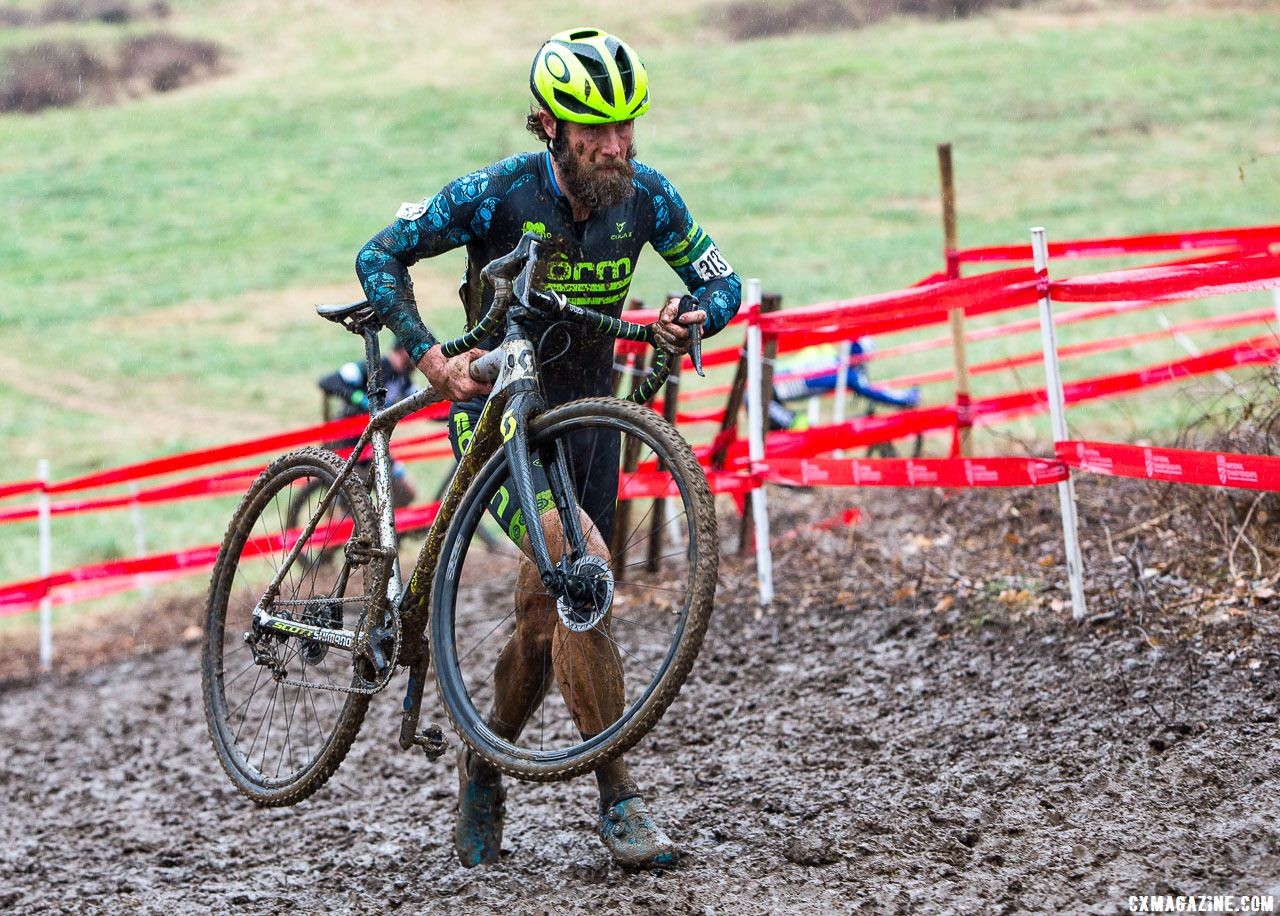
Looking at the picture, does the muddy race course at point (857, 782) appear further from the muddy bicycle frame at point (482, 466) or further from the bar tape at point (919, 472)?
the muddy bicycle frame at point (482, 466)

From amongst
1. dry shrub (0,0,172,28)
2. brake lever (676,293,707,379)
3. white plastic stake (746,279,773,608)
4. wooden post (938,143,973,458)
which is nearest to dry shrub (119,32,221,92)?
dry shrub (0,0,172,28)

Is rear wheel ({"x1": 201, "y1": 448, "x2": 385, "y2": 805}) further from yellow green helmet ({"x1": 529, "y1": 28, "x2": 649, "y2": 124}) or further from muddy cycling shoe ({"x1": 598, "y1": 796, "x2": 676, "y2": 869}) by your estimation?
yellow green helmet ({"x1": 529, "y1": 28, "x2": 649, "y2": 124})

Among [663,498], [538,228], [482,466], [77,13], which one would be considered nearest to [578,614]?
[482,466]

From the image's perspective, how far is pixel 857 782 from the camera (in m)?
4.96

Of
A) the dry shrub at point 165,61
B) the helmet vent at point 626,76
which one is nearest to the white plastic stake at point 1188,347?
the helmet vent at point 626,76

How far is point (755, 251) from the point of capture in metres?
29.4

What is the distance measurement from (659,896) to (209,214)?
115 feet

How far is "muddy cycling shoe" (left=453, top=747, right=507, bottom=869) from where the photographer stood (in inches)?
189

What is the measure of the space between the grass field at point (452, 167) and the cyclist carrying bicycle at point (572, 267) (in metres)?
11.2

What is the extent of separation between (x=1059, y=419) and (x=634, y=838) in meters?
2.79

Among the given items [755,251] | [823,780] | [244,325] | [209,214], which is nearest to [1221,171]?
[755,251]

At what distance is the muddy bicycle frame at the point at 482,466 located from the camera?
160 inches

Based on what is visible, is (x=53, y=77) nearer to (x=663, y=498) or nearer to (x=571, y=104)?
(x=663, y=498)

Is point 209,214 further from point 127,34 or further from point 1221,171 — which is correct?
point 1221,171
